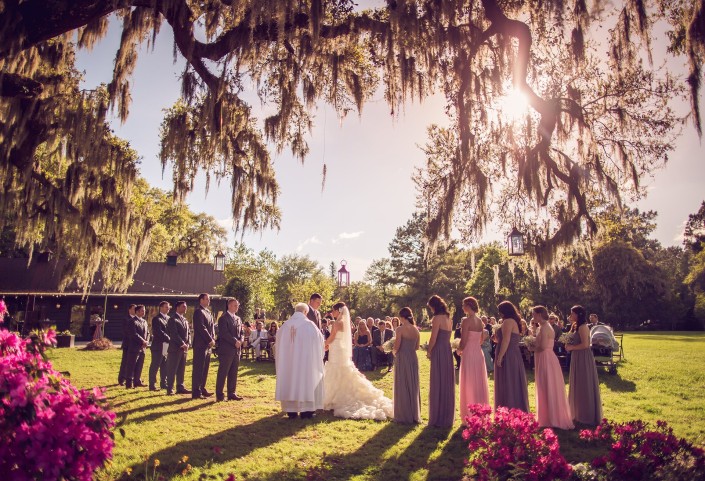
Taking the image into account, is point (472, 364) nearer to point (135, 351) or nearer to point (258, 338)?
point (135, 351)

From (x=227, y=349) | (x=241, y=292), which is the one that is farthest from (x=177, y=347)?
(x=241, y=292)

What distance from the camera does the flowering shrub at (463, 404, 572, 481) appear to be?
360cm

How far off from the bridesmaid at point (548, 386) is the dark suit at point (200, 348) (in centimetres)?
613

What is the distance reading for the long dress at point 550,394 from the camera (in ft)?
22.8

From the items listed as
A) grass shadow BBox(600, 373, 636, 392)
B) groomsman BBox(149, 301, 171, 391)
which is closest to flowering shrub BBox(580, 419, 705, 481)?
grass shadow BBox(600, 373, 636, 392)

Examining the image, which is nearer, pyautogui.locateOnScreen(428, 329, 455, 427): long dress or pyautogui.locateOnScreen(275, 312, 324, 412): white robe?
pyautogui.locateOnScreen(428, 329, 455, 427): long dress

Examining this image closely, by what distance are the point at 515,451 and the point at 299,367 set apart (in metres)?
4.31

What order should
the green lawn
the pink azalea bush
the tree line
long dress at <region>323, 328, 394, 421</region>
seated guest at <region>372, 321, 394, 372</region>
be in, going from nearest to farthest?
the pink azalea bush < the green lawn < long dress at <region>323, 328, 394, 421</region> < seated guest at <region>372, 321, 394, 372</region> < the tree line

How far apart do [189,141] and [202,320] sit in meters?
3.55

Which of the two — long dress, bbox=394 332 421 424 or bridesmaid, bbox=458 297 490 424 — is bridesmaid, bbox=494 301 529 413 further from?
long dress, bbox=394 332 421 424

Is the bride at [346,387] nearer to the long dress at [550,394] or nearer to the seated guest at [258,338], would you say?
the long dress at [550,394]

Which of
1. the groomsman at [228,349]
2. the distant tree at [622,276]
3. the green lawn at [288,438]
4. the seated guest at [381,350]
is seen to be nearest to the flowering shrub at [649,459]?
the green lawn at [288,438]

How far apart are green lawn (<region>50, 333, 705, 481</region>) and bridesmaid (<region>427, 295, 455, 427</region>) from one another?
0.27m

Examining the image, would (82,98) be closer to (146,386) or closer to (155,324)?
(155,324)
